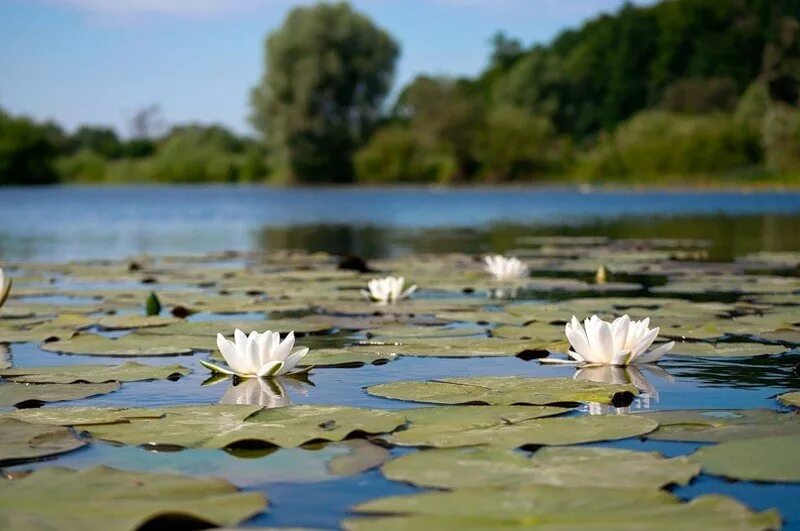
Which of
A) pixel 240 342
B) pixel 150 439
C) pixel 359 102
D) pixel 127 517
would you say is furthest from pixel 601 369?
pixel 359 102

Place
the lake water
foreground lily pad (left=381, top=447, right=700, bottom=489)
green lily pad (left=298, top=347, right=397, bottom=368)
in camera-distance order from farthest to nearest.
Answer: green lily pad (left=298, top=347, right=397, bottom=368), the lake water, foreground lily pad (left=381, top=447, right=700, bottom=489)

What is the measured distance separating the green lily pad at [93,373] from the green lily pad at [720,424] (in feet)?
5.21

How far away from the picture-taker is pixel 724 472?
2.17 m

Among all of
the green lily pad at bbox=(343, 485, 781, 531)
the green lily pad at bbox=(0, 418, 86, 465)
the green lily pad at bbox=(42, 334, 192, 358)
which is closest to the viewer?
the green lily pad at bbox=(343, 485, 781, 531)

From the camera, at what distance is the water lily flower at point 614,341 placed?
346 cm

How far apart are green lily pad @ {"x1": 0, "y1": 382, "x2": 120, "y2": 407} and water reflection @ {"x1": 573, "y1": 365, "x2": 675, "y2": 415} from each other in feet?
4.87

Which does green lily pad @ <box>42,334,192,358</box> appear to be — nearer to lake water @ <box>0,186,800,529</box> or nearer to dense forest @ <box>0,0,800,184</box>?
lake water @ <box>0,186,800,529</box>

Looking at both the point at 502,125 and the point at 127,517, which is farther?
the point at 502,125

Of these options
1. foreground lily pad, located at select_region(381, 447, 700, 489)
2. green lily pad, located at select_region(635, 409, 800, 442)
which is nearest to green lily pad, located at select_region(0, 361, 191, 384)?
foreground lily pad, located at select_region(381, 447, 700, 489)

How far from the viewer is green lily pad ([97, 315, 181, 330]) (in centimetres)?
476

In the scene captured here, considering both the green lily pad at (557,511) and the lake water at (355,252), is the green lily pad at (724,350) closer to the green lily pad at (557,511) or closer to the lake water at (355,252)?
the lake water at (355,252)

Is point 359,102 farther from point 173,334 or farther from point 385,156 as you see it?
point 173,334

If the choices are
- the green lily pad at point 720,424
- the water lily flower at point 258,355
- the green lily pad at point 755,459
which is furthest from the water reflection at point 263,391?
the green lily pad at point 755,459

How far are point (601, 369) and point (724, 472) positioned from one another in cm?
143
